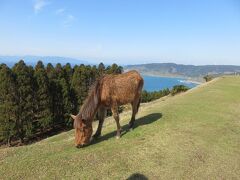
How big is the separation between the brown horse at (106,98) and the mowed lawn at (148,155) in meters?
0.73

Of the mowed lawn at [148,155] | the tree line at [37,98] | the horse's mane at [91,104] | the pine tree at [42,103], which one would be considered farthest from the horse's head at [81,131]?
the pine tree at [42,103]

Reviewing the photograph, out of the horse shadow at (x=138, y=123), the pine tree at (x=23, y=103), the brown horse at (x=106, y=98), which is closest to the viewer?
the brown horse at (x=106, y=98)

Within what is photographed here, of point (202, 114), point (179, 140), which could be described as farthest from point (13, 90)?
point (179, 140)

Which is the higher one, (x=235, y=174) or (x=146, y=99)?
(x=235, y=174)

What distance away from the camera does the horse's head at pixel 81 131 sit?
1191cm

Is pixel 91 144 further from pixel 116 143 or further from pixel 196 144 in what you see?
pixel 196 144

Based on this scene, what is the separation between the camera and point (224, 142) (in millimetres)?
14445

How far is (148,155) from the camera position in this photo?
1171cm

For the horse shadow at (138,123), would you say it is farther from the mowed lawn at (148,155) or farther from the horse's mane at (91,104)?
the horse's mane at (91,104)

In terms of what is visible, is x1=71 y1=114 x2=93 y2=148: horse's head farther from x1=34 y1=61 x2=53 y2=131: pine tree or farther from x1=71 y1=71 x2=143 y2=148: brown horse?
x1=34 y1=61 x2=53 y2=131: pine tree

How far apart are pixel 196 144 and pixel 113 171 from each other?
487 centimetres

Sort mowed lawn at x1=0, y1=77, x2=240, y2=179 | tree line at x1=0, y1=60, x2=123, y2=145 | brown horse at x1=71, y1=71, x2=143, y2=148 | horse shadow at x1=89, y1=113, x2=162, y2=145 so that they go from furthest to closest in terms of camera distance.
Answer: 1. tree line at x1=0, y1=60, x2=123, y2=145
2. horse shadow at x1=89, y1=113, x2=162, y2=145
3. brown horse at x1=71, y1=71, x2=143, y2=148
4. mowed lawn at x1=0, y1=77, x2=240, y2=179

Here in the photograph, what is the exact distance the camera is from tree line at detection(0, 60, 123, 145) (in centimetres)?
3722

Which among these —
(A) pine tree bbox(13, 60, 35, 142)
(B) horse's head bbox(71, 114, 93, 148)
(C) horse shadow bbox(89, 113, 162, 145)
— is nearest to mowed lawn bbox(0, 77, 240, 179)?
(C) horse shadow bbox(89, 113, 162, 145)
